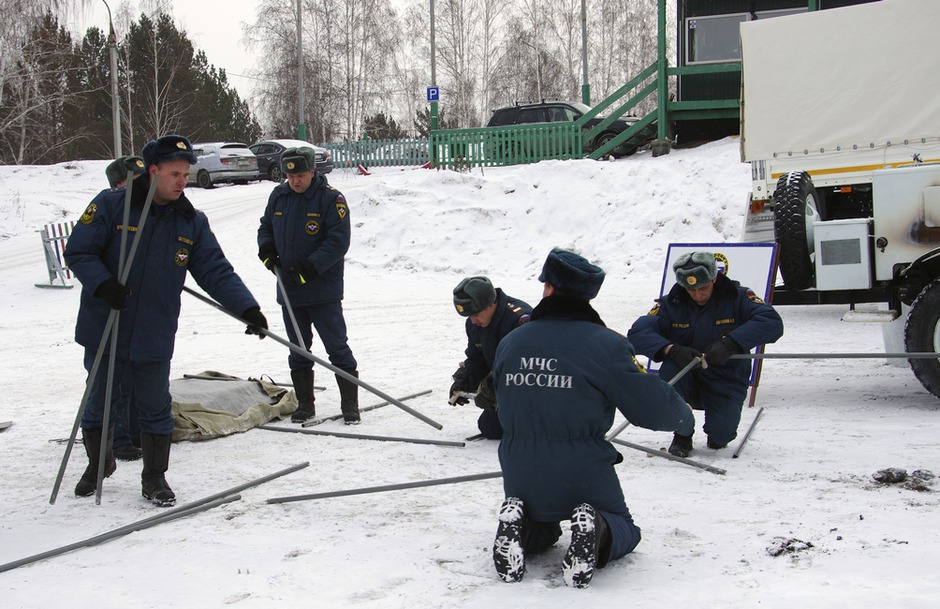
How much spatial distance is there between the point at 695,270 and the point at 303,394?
9.08 ft

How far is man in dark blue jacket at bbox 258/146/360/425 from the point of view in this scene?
6.32 m

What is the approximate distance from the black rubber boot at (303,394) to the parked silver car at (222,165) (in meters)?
19.6

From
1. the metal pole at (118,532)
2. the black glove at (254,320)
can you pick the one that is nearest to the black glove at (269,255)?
the black glove at (254,320)

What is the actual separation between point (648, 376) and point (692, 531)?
33.5 inches

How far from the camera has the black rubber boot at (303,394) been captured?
6.44 meters

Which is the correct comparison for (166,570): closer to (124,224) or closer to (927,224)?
(124,224)

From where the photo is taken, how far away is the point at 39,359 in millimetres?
9234

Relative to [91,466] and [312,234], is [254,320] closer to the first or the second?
[91,466]

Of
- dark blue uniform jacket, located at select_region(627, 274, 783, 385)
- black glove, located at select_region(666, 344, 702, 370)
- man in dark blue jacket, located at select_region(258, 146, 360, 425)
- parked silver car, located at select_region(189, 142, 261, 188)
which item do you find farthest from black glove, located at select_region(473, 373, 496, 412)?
parked silver car, located at select_region(189, 142, 261, 188)

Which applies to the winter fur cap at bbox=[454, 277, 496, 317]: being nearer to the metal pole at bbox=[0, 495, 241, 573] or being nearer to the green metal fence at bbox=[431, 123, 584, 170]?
the metal pole at bbox=[0, 495, 241, 573]

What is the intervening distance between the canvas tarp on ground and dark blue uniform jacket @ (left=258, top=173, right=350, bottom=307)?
723mm

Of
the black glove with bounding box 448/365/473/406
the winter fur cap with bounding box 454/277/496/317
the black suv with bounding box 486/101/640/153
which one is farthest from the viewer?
the black suv with bounding box 486/101/640/153

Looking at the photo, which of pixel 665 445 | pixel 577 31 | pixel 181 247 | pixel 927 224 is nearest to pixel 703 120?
pixel 927 224

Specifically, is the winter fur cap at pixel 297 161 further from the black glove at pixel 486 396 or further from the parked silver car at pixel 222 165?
the parked silver car at pixel 222 165
